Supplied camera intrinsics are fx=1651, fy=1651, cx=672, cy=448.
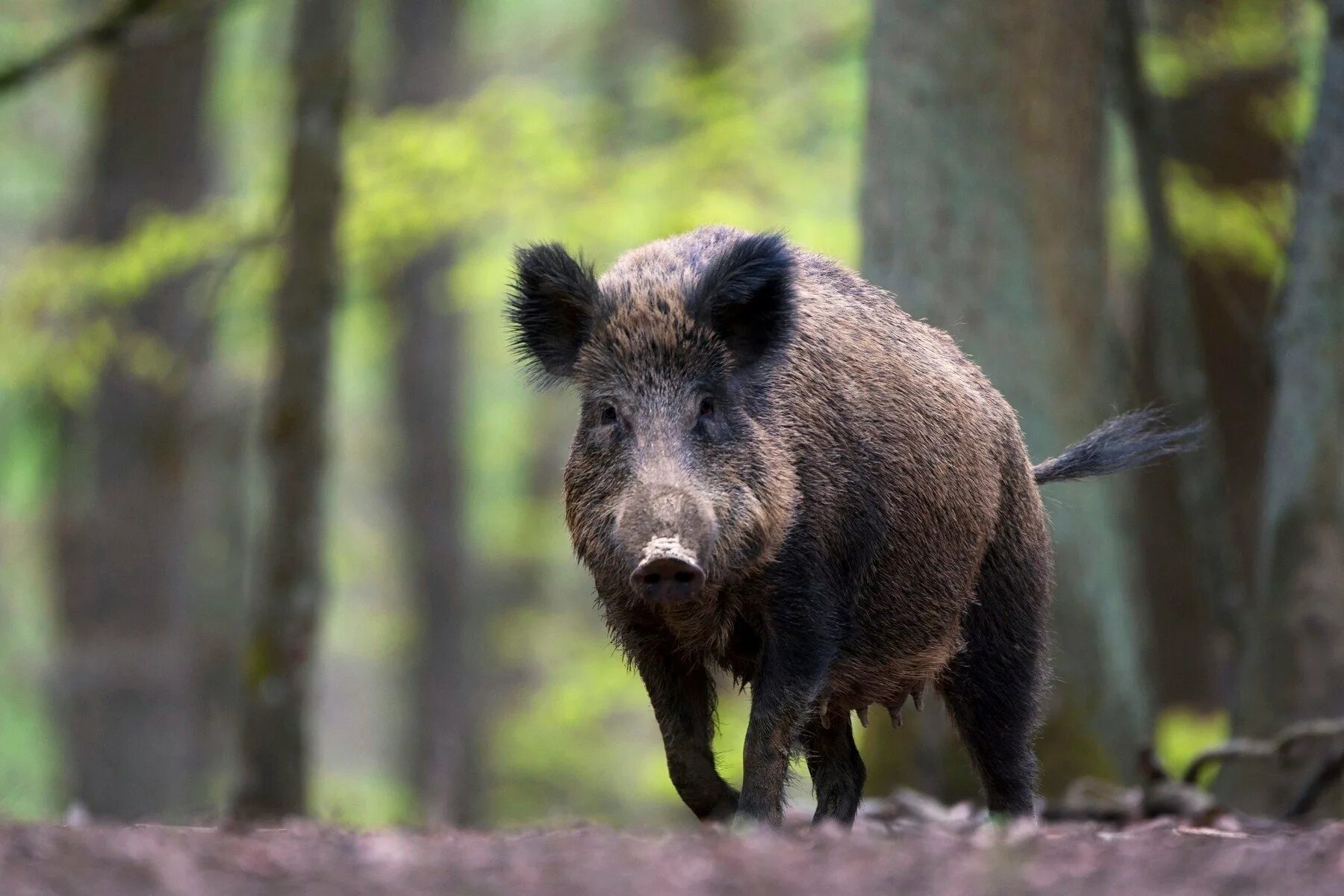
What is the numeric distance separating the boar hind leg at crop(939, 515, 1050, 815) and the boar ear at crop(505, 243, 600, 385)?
170cm

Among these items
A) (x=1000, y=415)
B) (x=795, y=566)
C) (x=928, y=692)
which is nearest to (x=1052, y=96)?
(x=1000, y=415)

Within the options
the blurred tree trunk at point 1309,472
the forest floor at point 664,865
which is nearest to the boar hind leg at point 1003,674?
the forest floor at point 664,865

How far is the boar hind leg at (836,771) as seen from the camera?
5805mm

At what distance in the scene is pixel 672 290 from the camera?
17.6 ft

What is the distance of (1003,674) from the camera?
19.7 ft

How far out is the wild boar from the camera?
5004 millimetres

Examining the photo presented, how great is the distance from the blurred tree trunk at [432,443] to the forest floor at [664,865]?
12.8 metres

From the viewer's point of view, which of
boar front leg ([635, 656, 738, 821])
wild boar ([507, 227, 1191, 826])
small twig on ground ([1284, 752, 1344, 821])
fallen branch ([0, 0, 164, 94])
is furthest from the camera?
fallen branch ([0, 0, 164, 94])

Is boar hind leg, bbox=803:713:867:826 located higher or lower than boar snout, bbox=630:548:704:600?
lower

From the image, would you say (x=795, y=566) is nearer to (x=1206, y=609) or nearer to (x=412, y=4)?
(x=1206, y=609)

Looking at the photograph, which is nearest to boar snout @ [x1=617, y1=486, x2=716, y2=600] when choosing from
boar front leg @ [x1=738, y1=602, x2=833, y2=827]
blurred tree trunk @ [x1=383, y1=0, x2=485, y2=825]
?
boar front leg @ [x1=738, y1=602, x2=833, y2=827]

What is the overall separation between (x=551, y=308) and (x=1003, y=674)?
212cm

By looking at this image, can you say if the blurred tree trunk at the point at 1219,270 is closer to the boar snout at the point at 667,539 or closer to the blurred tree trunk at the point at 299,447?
the blurred tree trunk at the point at 299,447

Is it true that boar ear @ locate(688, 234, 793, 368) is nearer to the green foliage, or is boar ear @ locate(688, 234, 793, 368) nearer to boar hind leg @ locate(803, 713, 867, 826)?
boar hind leg @ locate(803, 713, 867, 826)
